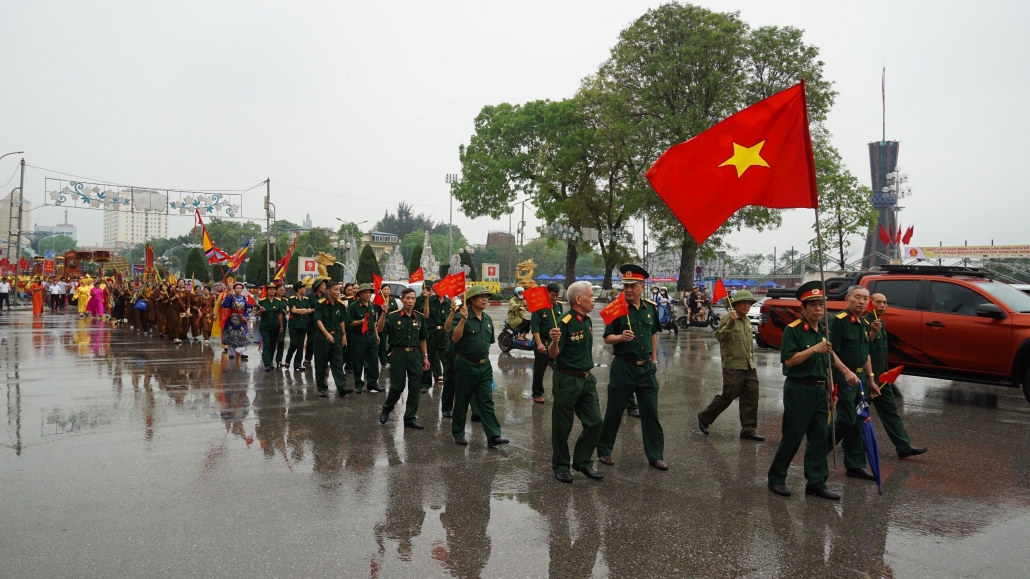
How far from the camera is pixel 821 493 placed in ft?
18.3

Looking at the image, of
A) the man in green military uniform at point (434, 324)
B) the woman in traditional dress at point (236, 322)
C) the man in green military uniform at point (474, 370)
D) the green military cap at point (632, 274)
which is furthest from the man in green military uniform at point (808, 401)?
the woman in traditional dress at point (236, 322)

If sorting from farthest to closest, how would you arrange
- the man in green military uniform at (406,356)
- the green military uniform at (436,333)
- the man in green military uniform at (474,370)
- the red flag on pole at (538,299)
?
the green military uniform at (436,333) → the man in green military uniform at (406,356) → the man in green military uniform at (474,370) → the red flag on pole at (538,299)

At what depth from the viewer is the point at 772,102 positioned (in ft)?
20.5

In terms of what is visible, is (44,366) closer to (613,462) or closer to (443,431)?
(443,431)

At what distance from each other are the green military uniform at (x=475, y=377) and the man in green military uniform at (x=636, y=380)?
50.1 inches

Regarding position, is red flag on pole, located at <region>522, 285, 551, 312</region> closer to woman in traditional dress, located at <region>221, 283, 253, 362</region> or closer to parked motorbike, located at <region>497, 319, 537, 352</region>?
parked motorbike, located at <region>497, 319, 537, 352</region>

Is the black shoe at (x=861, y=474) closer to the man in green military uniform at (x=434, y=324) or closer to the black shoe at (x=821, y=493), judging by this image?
the black shoe at (x=821, y=493)

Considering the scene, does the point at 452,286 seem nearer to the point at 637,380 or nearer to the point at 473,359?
the point at 473,359

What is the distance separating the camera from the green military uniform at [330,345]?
10359mm

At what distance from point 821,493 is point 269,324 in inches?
396

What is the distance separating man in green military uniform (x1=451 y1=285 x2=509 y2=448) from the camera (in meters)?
7.30

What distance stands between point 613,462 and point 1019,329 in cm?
614

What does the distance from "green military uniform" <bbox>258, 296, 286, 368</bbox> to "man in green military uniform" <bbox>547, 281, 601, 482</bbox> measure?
821cm

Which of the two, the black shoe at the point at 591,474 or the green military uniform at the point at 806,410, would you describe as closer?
the green military uniform at the point at 806,410
